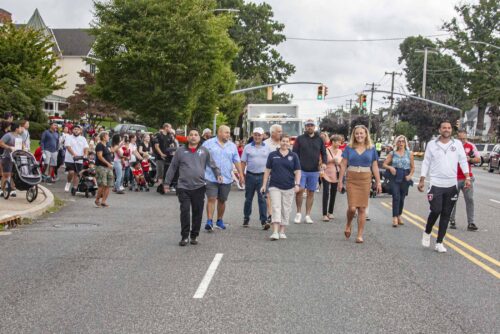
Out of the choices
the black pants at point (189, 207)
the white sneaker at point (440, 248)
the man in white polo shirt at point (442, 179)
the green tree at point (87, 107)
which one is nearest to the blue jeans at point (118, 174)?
the black pants at point (189, 207)

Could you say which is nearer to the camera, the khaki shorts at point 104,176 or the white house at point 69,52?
the khaki shorts at point 104,176

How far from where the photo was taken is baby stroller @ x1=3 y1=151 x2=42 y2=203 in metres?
14.3

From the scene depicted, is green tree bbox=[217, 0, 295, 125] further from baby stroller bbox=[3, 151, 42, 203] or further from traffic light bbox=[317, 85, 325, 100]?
baby stroller bbox=[3, 151, 42, 203]

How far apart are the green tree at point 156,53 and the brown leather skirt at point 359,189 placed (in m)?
18.8

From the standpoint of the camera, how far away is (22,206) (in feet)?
46.2

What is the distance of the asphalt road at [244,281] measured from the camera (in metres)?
5.96

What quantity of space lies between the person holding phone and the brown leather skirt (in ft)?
3.07

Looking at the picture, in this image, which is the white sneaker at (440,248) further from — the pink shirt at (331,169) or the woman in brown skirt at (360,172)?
the pink shirt at (331,169)

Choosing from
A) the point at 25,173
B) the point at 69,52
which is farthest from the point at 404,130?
the point at 25,173

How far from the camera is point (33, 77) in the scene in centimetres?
3894

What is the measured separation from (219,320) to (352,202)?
16.6 feet

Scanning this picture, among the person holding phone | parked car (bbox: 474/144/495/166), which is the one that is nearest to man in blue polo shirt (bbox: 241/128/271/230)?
the person holding phone

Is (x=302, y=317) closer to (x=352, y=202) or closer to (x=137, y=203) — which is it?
(x=352, y=202)

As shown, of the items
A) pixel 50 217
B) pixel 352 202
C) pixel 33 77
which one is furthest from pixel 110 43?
pixel 352 202
